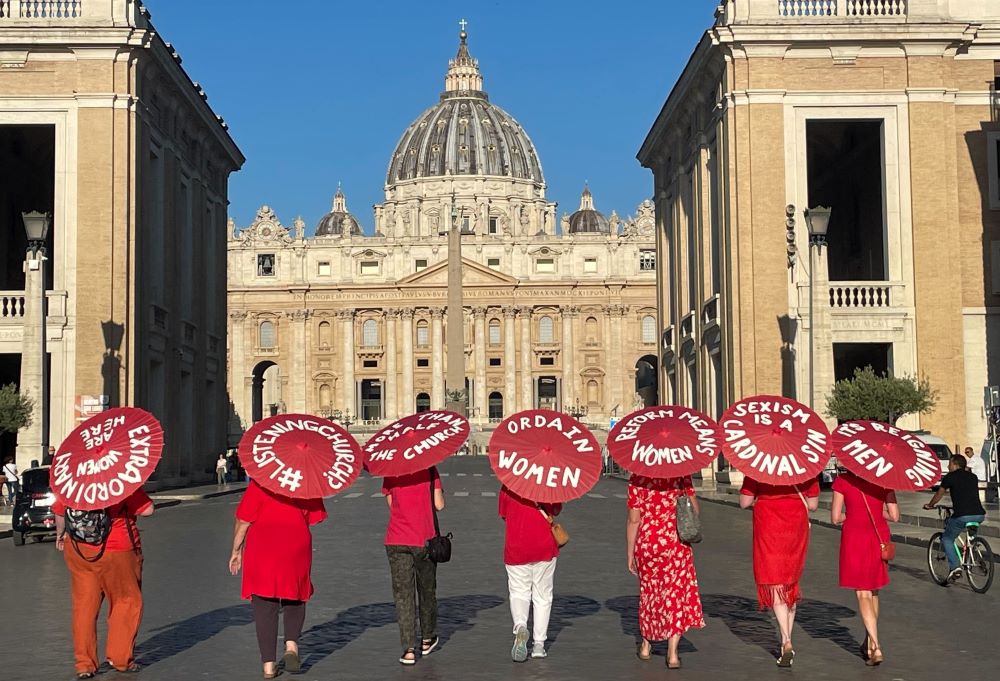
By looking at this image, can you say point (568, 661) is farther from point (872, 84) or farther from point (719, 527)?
point (872, 84)

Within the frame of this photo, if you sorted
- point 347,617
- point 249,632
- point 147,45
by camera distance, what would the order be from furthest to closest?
1. point 147,45
2. point 347,617
3. point 249,632

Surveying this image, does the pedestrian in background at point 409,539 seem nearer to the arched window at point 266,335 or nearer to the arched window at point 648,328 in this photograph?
the arched window at point 648,328

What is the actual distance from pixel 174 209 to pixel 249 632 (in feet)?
110

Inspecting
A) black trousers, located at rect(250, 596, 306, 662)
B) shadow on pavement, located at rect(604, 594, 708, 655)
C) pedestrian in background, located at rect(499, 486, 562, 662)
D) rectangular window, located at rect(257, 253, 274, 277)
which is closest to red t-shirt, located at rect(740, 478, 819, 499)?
pedestrian in background, located at rect(499, 486, 562, 662)

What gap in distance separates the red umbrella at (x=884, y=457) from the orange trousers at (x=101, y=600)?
5.24 meters

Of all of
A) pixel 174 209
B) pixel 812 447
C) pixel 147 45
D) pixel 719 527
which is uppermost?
pixel 147 45

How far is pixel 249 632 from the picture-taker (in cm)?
1320

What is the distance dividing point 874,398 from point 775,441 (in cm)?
2633

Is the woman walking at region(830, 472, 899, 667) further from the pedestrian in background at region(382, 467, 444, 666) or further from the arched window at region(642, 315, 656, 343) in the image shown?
the arched window at region(642, 315, 656, 343)

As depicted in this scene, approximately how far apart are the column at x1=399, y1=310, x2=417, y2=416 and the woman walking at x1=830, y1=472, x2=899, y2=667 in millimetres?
121075

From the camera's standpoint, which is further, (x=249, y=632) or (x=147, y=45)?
(x=147, y=45)

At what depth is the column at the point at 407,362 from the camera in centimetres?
13212

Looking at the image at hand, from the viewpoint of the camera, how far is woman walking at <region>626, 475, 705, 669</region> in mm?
10969

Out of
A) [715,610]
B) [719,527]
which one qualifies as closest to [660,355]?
[719,527]
